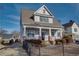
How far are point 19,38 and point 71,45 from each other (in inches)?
25.6

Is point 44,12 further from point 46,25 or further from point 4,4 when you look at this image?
point 4,4

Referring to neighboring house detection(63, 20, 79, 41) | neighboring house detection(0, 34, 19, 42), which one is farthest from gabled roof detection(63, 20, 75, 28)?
neighboring house detection(0, 34, 19, 42)

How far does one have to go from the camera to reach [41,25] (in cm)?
297

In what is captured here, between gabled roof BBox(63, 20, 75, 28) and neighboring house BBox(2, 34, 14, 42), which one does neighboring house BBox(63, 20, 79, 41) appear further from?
neighboring house BBox(2, 34, 14, 42)

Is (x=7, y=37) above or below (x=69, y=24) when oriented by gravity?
below

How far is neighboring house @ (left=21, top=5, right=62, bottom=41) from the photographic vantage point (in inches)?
116

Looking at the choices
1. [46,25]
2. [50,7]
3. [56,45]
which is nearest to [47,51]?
[56,45]

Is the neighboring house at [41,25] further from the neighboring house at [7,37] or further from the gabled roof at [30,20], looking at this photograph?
the neighboring house at [7,37]

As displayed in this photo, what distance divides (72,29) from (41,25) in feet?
1.26

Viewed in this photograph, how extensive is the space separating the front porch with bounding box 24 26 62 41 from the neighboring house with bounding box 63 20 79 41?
0.09 meters

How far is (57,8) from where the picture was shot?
2979 millimetres

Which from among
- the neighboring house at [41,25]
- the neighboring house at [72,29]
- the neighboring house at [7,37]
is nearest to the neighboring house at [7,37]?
the neighboring house at [7,37]

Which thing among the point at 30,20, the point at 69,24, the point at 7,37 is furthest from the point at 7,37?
the point at 69,24

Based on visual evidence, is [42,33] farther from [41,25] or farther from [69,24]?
[69,24]
